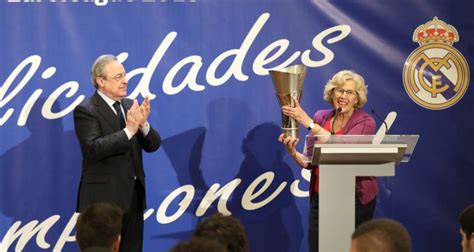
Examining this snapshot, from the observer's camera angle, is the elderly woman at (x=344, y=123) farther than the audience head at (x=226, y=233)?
Yes

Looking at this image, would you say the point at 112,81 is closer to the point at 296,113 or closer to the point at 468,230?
the point at 296,113

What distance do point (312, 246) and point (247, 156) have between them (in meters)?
1.14

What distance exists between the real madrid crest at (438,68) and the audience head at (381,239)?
10.3ft

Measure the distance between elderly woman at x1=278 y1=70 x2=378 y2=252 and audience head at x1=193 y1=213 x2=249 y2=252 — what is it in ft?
6.08

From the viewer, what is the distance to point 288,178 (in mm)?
5945

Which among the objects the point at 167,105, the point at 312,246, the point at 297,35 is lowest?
the point at 312,246

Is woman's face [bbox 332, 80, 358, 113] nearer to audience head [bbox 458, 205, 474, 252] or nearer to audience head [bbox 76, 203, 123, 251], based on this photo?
audience head [bbox 458, 205, 474, 252]

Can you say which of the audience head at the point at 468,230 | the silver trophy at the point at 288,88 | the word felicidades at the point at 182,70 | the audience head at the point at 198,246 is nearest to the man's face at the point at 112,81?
the word felicidades at the point at 182,70

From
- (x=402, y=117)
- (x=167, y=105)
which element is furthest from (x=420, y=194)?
(x=167, y=105)

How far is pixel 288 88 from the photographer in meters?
4.92

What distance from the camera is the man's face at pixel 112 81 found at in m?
5.05

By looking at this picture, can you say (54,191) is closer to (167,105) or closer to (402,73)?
(167,105)

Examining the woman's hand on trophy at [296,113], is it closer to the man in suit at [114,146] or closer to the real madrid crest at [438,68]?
the man in suit at [114,146]

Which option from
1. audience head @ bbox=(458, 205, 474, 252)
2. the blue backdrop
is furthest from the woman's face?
audience head @ bbox=(458, 205, 474, 252)
